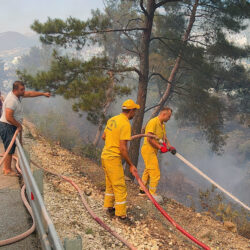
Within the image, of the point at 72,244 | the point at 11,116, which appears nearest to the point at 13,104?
the point at 11,116

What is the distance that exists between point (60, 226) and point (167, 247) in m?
1.44

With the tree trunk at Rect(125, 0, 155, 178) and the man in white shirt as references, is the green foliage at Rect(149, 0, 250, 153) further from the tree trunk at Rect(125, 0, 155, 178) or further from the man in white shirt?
the man in white shirt

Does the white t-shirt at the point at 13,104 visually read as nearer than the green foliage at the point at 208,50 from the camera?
Yes

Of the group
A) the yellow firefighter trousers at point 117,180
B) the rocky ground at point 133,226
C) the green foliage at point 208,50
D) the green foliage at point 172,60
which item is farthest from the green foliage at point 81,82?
the yellow firefighter trousers at point 117,180

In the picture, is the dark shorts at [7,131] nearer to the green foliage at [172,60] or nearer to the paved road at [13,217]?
the paved road at [13,217]

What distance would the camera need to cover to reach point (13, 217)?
3.13m

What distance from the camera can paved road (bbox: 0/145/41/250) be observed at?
2594 millimetres

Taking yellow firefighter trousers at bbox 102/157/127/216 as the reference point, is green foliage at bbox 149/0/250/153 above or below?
above

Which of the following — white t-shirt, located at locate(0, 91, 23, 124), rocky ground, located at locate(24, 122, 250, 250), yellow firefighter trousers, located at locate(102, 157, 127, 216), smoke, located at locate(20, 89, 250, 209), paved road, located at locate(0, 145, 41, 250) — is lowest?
smoke, located at locate(20, 89, 250, 209)

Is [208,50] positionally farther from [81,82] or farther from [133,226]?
[133,226]

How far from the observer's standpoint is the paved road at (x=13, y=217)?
259 centimetres

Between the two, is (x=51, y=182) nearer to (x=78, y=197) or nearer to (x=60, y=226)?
(x=78, y=197)

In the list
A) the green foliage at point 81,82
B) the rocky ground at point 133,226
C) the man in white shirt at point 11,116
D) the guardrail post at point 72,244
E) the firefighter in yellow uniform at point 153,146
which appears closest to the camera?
the guardrail post at point 72,244

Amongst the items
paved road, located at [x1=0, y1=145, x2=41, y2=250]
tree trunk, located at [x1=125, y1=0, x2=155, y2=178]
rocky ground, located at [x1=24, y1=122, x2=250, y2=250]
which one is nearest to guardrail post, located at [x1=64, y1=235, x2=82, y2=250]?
paved road, located at [x1=0, y1=145, x2=41, y2=250]
